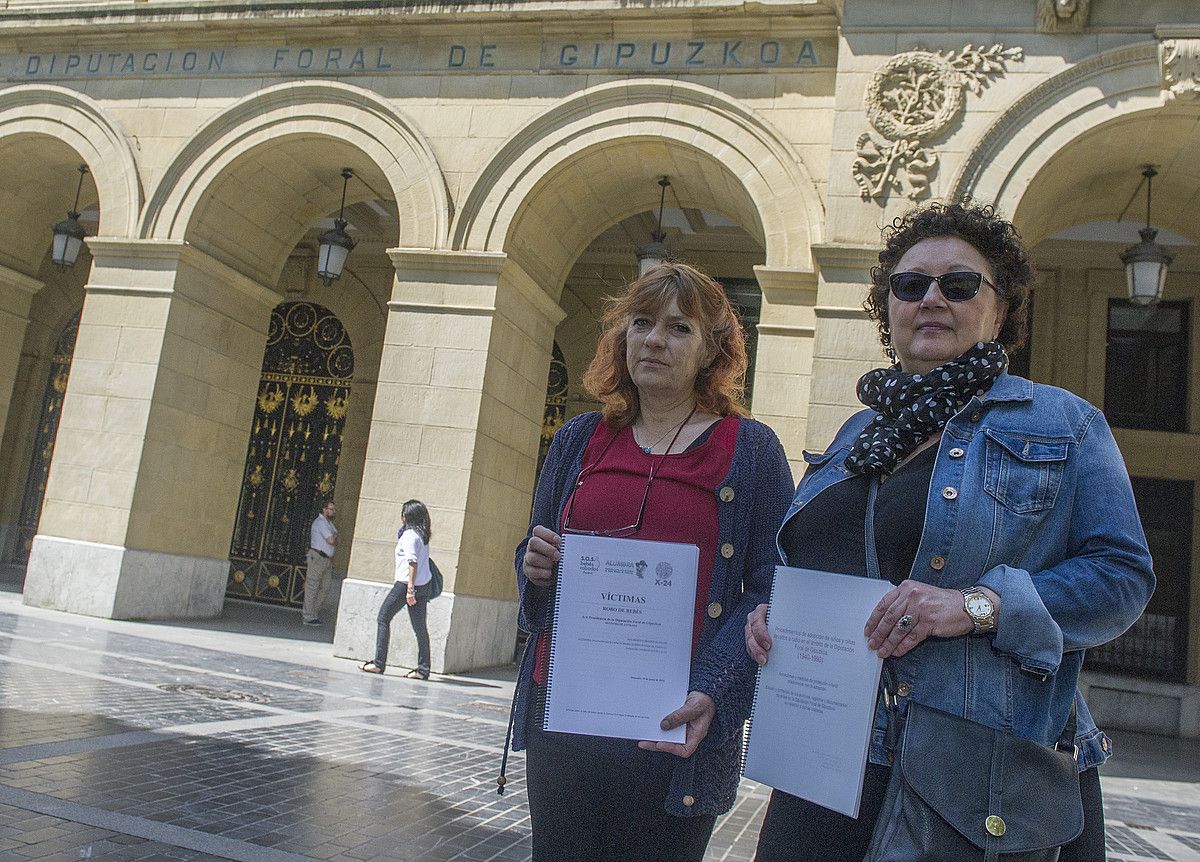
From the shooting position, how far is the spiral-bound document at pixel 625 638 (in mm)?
2145

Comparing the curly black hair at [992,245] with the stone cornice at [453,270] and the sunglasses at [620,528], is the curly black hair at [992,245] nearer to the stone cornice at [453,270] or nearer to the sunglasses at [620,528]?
the sunglasses at [620,528]

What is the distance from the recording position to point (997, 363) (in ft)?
6.60

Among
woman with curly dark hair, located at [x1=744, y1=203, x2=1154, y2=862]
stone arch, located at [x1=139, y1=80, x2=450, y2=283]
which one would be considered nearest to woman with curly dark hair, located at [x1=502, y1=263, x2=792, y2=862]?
woman with curly dark hair, located at [x1=744, y1=203, x2=1154, y2=862]

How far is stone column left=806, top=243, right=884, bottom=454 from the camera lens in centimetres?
894

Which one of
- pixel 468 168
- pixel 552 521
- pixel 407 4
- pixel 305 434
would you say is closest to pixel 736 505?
pixel 552 521

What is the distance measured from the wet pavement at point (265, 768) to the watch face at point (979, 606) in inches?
125

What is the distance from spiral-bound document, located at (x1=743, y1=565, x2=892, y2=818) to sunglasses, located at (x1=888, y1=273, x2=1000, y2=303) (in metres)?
0.67

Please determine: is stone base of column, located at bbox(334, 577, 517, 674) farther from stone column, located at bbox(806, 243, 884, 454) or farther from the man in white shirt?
the man in white shirt

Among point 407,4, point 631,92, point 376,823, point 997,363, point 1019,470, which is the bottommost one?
point 376,823

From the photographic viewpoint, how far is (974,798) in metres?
1.67

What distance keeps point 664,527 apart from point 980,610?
786 mm

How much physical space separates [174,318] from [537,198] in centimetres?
476

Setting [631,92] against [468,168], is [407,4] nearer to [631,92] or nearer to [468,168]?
[468,168]

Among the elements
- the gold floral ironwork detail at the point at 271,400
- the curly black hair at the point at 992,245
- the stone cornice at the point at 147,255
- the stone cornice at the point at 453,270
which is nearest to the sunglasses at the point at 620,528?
the curly black hair at the point at 992,245
